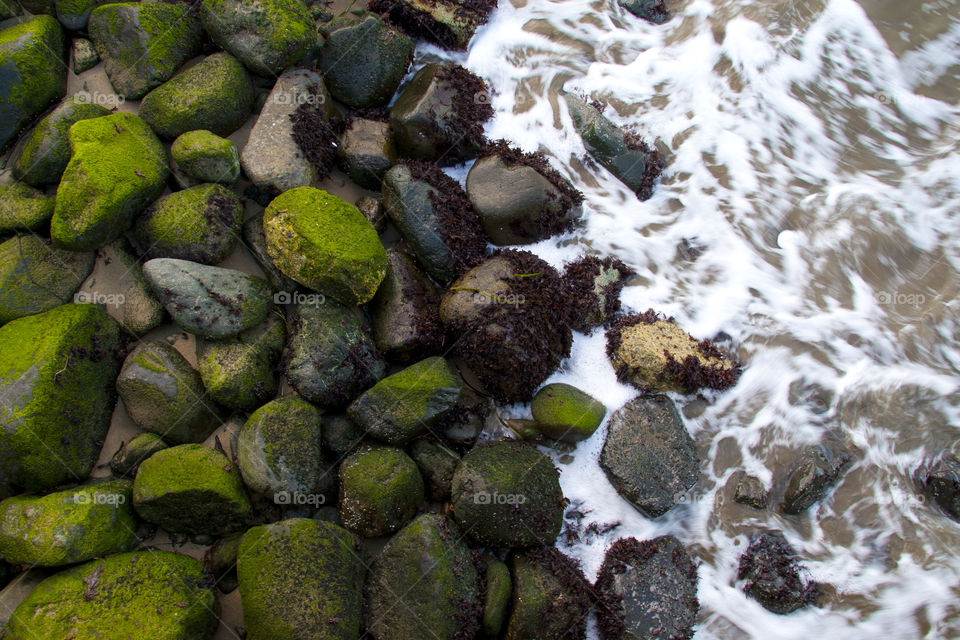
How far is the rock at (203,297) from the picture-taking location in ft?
17.3

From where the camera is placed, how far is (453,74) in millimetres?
6766

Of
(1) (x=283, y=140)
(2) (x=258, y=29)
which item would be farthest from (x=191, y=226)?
(2) (x=258, y=29)

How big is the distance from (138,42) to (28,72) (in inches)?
44.9

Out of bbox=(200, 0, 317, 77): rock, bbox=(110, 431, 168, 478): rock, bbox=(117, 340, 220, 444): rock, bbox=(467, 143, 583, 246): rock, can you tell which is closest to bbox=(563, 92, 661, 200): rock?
bbox=(467, 143, 583, 246): rock

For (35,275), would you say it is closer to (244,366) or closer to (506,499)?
(244,366)

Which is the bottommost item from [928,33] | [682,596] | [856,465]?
[682,596]

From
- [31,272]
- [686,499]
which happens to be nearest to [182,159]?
[31,272]

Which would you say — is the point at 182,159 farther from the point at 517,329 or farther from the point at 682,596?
the point at 682,596

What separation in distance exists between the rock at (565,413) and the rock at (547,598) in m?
1.10

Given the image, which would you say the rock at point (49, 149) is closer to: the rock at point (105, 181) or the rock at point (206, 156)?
the rock at point (105, 181)

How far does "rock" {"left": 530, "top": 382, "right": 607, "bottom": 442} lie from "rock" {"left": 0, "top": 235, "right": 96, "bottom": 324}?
478 centimetres

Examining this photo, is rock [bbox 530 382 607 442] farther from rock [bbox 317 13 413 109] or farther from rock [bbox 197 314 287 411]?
rock [bbox 317 13 413 109]

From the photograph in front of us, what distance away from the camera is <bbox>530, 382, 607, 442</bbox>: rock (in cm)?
557

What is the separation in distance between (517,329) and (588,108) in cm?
311
